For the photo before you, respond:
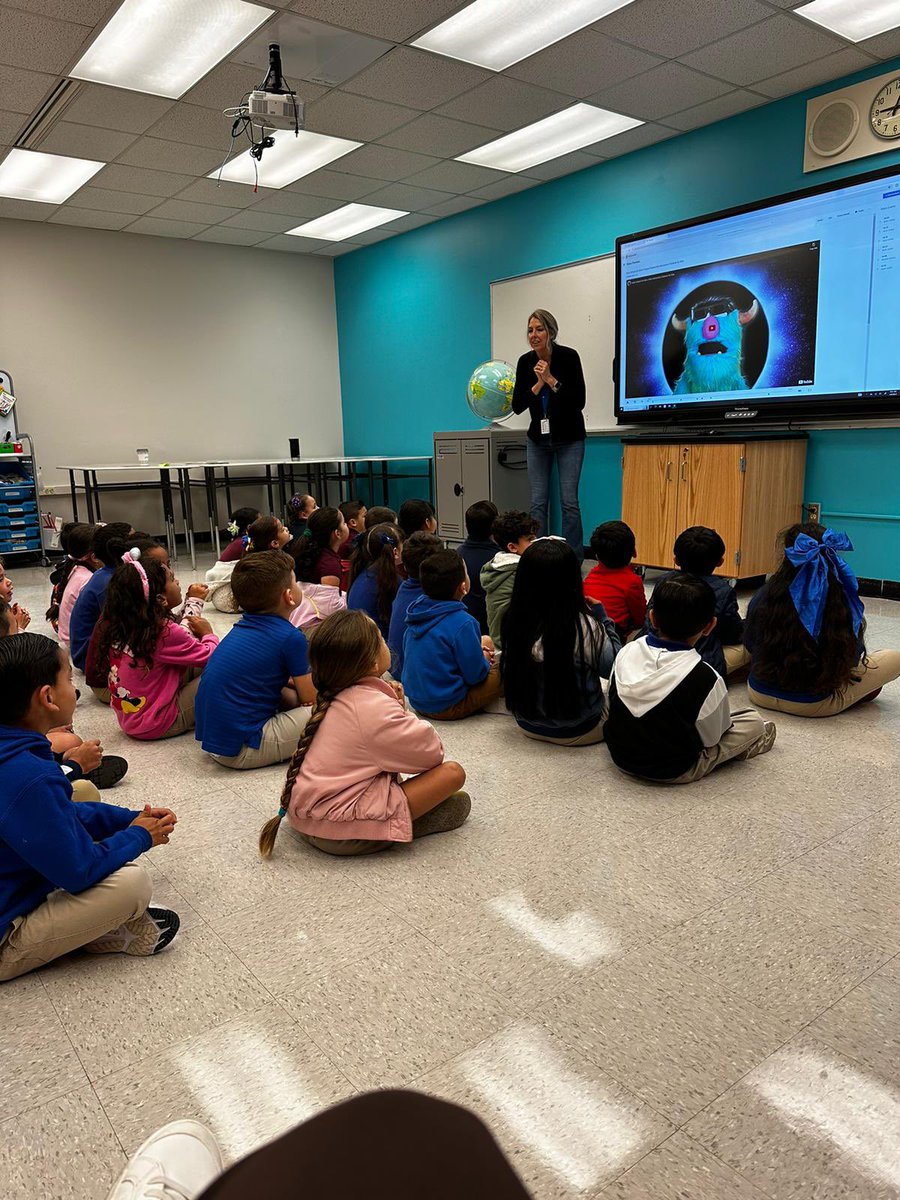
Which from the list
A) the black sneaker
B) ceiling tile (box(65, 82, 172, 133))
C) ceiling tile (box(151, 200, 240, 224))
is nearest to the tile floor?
the black sneaker

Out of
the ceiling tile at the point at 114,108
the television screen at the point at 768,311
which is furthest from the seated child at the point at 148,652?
the television screen at the point at 768,311

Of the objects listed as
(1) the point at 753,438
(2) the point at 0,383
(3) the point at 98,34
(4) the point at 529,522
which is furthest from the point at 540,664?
(2) the point at 0,383

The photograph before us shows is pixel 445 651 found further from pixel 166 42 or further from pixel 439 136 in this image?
pixel 439 136

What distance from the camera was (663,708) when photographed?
2229 millimetres

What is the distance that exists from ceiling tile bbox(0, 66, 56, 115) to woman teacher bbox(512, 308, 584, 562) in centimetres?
295

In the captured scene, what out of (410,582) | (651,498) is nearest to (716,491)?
(651,498)

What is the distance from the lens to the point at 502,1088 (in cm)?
125

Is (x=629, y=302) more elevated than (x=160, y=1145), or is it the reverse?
(x=629, y=302)

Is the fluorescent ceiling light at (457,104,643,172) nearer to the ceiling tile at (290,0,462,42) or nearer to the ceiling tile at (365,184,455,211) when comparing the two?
the ceiling tile at (365,184,455,211)

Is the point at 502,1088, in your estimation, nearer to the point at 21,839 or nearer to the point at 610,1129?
the point at 610,1129

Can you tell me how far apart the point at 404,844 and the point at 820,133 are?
455 centimetres

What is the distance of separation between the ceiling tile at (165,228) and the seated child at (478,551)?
17.5ft

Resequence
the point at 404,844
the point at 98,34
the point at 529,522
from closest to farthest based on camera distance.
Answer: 1. the point at 404,844
2. the point at 529,522
3. the point at 98,34

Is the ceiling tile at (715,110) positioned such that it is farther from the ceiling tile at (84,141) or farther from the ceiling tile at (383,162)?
the ceiling tile at (84,141)
